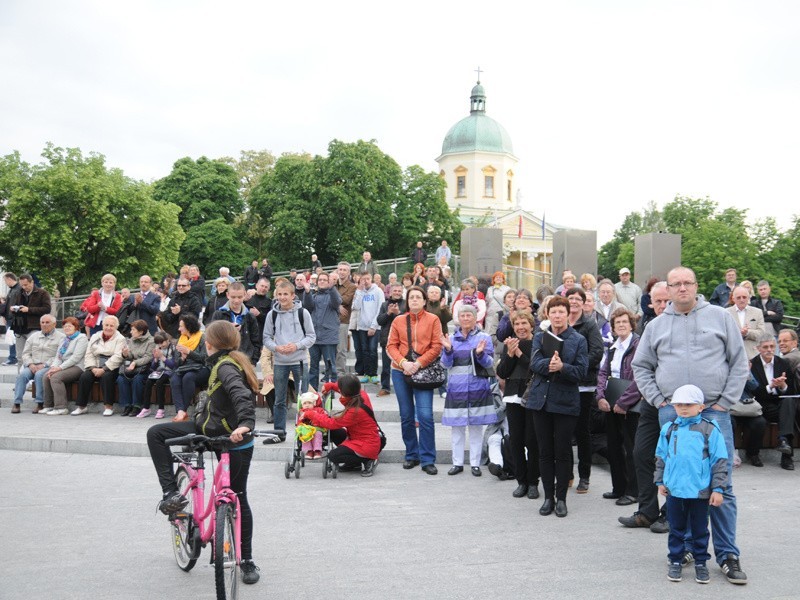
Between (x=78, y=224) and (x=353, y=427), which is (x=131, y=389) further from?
(x=78, y=224)

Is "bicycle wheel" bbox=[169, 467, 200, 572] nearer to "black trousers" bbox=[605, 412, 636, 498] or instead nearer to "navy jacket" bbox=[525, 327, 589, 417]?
"navy jacket" bbox=[525, 327, 589, 417]

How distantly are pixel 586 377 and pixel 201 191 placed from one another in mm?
49943

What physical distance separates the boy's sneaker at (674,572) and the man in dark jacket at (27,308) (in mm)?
12870

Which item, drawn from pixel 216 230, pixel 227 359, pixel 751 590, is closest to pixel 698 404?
pixel 751 590

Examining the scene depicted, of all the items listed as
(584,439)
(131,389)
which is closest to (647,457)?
(584,439)

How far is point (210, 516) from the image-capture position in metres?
5.12

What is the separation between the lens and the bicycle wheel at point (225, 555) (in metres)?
4.56

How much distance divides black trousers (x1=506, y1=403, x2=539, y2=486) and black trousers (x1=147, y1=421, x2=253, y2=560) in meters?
3.37

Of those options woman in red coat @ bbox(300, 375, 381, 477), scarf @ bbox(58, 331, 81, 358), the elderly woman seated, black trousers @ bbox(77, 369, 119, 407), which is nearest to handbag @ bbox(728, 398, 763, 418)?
woman in red coat @ bbox(300, 375, 381, 477)

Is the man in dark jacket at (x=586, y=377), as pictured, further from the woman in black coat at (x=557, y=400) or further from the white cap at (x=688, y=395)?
the white cap at (x=688, y=395)

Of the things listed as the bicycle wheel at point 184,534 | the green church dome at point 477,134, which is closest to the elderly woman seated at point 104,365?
the bicycle wheel at point 184,534

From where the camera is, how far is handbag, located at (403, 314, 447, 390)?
906cm

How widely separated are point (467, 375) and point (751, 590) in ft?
14.2

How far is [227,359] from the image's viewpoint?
535cm
